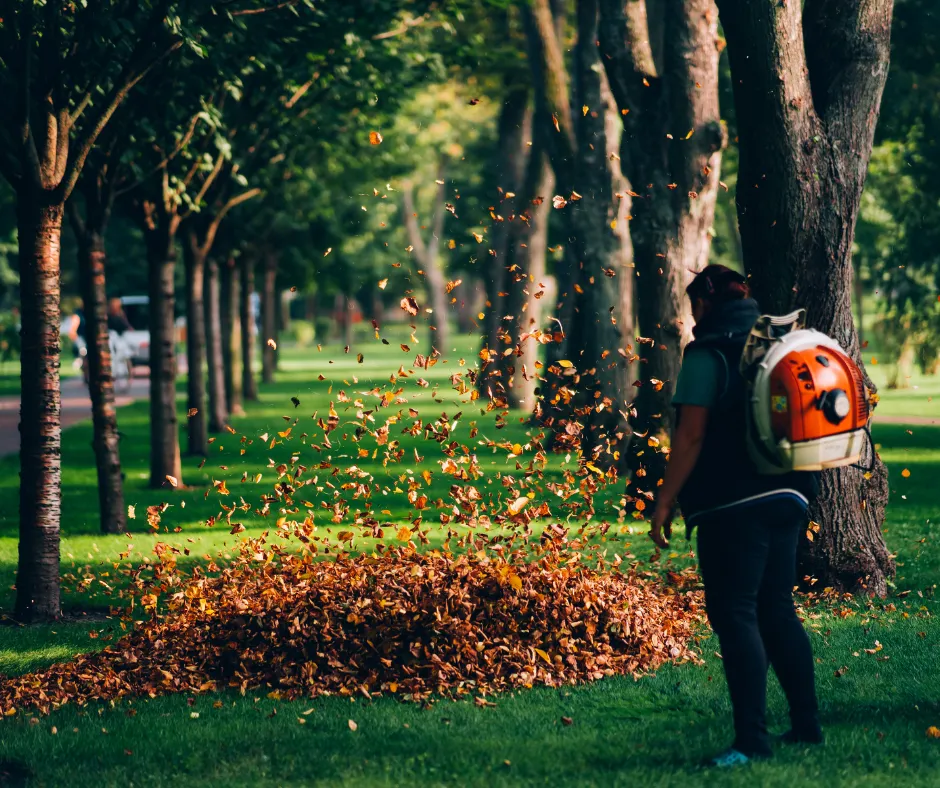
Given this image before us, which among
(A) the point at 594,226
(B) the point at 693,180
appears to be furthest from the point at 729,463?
(A) the point at 594,226

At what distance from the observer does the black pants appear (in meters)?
5.15

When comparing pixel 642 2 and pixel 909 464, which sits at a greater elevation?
pixel 642 2

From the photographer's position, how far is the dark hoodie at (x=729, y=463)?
5152mm

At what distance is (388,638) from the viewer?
6.72 metres

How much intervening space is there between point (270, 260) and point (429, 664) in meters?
30.3

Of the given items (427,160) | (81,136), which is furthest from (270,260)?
(81,136)

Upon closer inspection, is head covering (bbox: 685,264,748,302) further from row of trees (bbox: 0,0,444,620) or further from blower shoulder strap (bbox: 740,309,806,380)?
row of trees (bbox: 0,0,444,620)

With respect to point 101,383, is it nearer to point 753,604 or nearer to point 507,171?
point 753,604

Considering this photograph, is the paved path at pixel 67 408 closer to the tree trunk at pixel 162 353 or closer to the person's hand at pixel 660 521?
the tree trunk at pixel 162 353

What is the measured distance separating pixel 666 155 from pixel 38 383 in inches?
237

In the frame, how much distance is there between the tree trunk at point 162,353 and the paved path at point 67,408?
9.89 ft

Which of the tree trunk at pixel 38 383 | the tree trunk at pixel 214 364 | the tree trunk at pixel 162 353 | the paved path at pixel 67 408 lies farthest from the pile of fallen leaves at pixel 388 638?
the tree trunk at pixel 214 364

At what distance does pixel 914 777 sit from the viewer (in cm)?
521

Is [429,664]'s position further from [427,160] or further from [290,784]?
[427,160]
